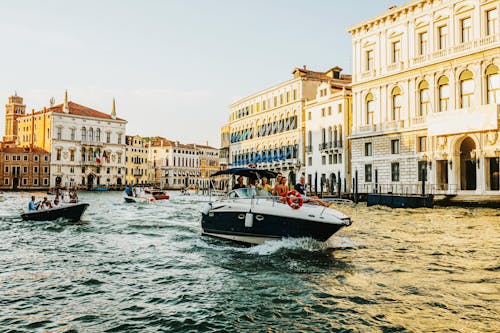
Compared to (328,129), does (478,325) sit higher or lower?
lower

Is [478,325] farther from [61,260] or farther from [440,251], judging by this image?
[61,260]

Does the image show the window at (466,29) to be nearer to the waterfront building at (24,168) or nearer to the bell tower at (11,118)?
the waterfront building at (24,168)

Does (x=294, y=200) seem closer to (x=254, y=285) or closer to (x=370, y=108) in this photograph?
(x=254, y=285)

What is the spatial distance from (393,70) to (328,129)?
1068cm

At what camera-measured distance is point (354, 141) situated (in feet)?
125

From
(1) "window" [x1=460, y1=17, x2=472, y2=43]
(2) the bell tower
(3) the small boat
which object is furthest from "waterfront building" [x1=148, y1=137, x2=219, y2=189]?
(3) the small boat

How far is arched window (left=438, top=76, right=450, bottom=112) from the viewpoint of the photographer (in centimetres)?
3048

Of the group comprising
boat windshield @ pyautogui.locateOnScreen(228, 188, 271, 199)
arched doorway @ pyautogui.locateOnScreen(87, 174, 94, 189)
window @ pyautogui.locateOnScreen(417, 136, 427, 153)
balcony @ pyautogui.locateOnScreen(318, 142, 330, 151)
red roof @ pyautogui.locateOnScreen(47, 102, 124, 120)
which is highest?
red roof @ pyautogui.locateOnScreen(47, 102, 124, 120)

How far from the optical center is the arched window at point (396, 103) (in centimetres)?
3410

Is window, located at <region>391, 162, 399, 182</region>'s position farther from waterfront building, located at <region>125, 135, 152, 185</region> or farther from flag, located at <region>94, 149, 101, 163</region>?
waterfront building, located at <region>125, 135, 152, 185</region>

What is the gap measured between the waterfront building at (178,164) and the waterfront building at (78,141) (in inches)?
664

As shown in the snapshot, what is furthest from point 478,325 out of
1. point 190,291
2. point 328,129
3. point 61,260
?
point 328,129

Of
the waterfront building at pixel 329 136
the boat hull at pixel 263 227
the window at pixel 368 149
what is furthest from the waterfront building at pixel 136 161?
the boat hull at pixel 263 227

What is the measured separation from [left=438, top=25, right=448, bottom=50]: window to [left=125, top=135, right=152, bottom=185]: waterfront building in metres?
74.6
